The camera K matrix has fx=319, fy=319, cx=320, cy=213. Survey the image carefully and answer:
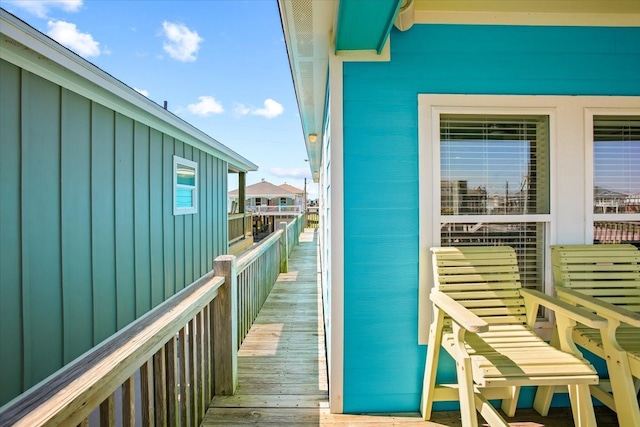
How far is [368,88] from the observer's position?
79.9 inches

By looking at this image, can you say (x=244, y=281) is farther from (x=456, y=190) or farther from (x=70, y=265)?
A: (x=456, y=190)

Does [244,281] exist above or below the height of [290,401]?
above

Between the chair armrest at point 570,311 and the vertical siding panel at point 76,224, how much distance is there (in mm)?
3469

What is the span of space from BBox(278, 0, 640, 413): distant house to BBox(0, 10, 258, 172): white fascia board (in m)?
1.84

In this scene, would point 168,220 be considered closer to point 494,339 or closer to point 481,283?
point 481,283

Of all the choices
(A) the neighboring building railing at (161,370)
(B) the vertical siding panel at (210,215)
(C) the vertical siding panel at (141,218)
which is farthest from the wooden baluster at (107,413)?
(B) the vertical siding panel at (210,215)

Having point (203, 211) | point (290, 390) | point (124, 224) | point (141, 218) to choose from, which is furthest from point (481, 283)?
point (203, 211)

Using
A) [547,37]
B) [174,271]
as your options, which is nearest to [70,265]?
[174,271]

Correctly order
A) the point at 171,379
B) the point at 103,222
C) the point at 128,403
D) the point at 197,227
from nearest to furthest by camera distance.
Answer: the point at 128,403 < the point at 171,379 < the point at 103,222 < the point at 197,227

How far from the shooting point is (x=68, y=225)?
272 cm

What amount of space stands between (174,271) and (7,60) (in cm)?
312

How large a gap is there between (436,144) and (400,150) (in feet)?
0.76

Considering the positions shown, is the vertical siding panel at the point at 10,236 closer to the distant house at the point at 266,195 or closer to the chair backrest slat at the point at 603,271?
the chair backrest slat at the point at 603,271

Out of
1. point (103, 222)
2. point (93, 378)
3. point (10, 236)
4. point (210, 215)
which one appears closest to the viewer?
point (93, 378)
